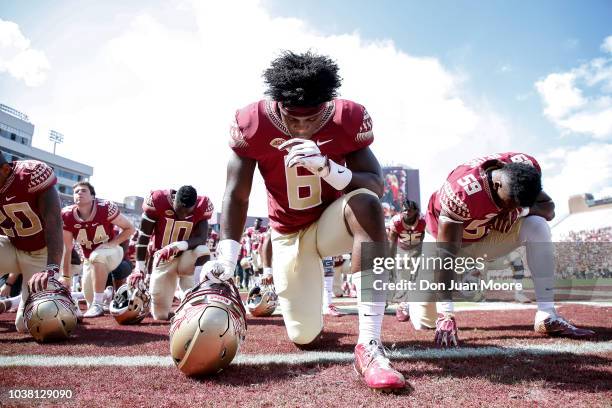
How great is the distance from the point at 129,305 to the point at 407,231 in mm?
4929

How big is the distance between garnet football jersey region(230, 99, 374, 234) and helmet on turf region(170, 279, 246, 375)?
40.5 inches

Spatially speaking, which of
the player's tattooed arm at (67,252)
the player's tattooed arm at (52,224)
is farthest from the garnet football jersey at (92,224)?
the player's tattooed arm at (52,224)

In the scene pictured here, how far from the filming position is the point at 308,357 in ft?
8.98

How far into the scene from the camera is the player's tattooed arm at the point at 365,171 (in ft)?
8.72

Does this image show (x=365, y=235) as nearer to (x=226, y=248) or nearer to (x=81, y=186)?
(x=226, y=248)

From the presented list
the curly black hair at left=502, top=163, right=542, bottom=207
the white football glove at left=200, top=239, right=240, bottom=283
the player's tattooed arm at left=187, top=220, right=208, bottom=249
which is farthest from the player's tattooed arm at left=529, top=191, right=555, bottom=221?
the player's tattooed arm at left=187, top=220, right=208, bottom=249

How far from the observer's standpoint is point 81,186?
20.2 ft

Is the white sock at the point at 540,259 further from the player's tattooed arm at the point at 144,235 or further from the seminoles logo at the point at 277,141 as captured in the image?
the player's tattooed arm at the point at 144,235

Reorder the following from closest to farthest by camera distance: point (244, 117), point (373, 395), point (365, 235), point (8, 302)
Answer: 1. point (373, 395)
2. point (365, 235)
3. point (244, 117)
4. point (8, 302)

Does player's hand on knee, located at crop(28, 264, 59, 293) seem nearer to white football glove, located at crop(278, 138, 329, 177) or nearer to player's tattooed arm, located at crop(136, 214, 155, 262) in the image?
player's tattooed arm, located at crop(136, 214, 155, 262)

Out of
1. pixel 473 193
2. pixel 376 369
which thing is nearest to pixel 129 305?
pixel 376 369

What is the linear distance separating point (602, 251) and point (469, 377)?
90.0 feet

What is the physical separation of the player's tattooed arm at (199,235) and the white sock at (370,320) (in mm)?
3999

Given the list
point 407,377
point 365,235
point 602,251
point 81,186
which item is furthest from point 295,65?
point 602,251
